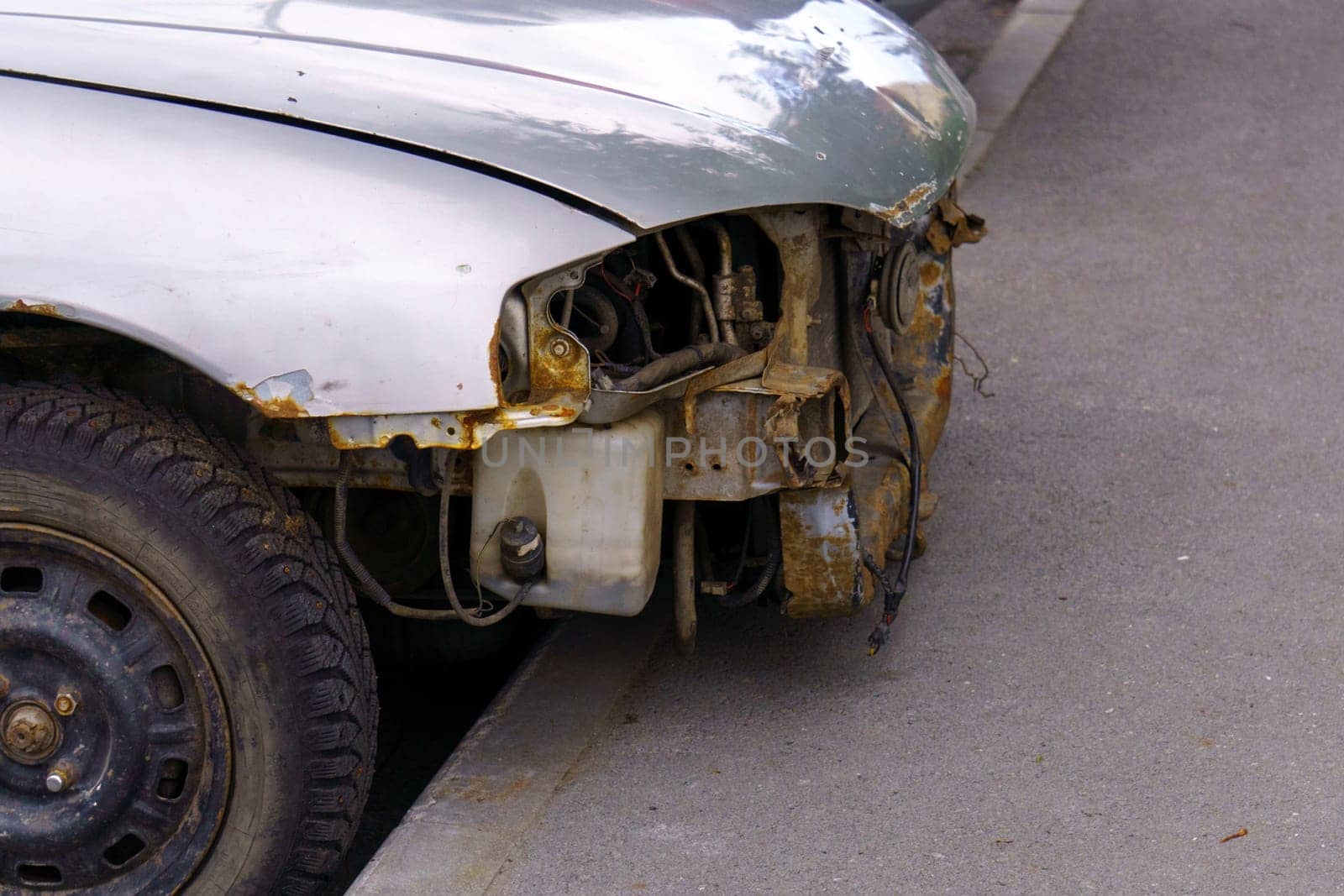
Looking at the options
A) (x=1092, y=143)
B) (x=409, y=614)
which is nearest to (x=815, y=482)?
(x=409, y=614)

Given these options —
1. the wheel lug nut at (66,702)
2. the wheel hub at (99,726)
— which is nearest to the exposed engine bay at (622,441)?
the wheel hub at (99,726)

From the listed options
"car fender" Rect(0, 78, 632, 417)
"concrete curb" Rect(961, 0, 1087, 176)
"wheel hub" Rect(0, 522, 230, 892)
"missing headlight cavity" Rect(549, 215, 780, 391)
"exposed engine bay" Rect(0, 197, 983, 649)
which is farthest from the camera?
"concrete curb" Rect(961, 0, 1087, 176)

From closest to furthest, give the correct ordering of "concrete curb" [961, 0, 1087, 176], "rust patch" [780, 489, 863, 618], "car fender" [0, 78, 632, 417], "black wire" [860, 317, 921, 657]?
1. "car fender" [0, 78, 632, 417]
2. "rust patch" [780, 489, 863, 618]
3. "black wire" [860, 317, 921, 657]
4. "concrete curb" [961, 0, 1087, 176]

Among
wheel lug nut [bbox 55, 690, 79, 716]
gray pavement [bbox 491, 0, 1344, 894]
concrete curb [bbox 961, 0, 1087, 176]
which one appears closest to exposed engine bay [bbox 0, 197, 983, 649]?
gray pavement [bbox 491, 0, 1344, 894]

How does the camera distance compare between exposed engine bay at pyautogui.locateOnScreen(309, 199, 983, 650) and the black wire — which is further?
the black wire

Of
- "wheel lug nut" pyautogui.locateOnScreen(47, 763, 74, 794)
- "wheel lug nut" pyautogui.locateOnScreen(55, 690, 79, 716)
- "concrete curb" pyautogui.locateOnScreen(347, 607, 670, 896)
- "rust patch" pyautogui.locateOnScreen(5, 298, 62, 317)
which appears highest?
"rust patch" pyautogui.locateOnScreen(5, 298, 62, 317)

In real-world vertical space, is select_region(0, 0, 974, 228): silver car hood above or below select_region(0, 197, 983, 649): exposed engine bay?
above

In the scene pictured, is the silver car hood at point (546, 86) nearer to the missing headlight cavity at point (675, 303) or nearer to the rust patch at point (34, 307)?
the missing headlight cavity at point (675, 303)

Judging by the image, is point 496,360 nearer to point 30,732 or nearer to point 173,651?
point 173,651

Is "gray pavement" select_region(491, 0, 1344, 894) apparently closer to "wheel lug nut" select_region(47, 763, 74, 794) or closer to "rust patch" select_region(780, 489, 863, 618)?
"rust patch" select_region(780, 489, 863, 618)

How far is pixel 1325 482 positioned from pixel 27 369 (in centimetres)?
341

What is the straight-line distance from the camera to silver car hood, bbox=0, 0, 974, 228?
7.73ft

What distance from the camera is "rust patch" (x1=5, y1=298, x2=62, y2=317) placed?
7.63 ft

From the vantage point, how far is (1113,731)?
3.01 meters
